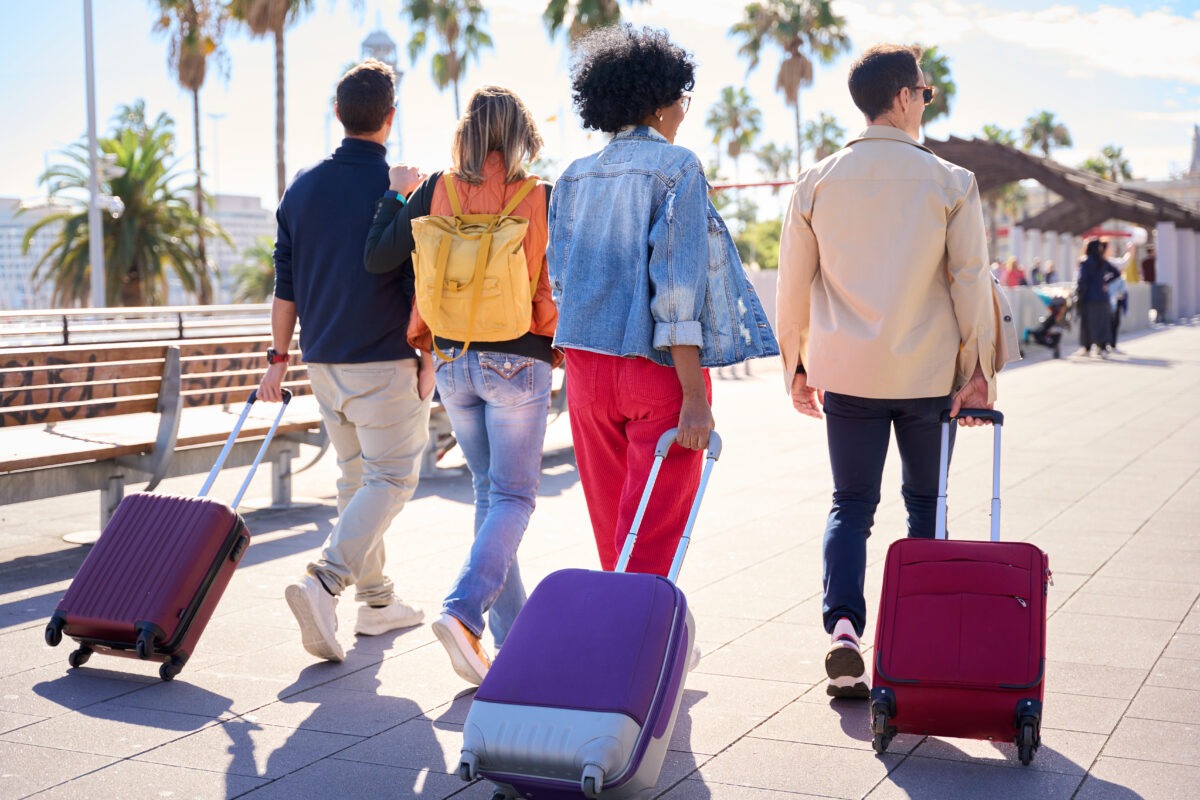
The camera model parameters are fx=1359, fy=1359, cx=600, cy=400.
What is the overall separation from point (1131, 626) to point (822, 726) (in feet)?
5.35

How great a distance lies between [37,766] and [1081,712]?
9.35 feet

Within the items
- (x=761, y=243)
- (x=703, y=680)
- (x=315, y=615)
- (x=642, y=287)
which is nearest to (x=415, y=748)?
(x=315, y=615)

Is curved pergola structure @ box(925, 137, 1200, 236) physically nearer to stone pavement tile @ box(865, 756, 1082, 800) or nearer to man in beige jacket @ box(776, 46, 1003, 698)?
man in beige jacket @ box(776, 46, 1003, 698)

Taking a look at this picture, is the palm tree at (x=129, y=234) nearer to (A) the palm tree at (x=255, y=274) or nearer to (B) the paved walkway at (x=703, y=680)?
(A) the palm tree at (x=255, y=274)

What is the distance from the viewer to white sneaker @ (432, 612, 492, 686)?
3.85 metres

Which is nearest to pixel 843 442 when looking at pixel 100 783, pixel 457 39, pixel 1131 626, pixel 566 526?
pixel 1131 626

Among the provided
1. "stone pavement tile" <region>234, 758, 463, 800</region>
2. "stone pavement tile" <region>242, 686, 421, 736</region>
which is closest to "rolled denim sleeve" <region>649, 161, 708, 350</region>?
"stone pavement tile" <region>234, 758, 463, 800</region>

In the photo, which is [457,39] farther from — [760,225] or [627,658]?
[760,225]

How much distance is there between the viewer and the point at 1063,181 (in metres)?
28.3

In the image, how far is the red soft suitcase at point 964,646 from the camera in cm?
333

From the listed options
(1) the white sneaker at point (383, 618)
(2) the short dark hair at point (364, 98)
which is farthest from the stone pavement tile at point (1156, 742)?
(2) the short dark hair at point (364, 98)

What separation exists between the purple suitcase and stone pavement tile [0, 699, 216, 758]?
3.82 feet

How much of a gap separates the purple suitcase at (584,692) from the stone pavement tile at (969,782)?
0.70m

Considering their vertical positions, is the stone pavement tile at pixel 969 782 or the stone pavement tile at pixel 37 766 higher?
the stone pavement tile at pixel 969 782
